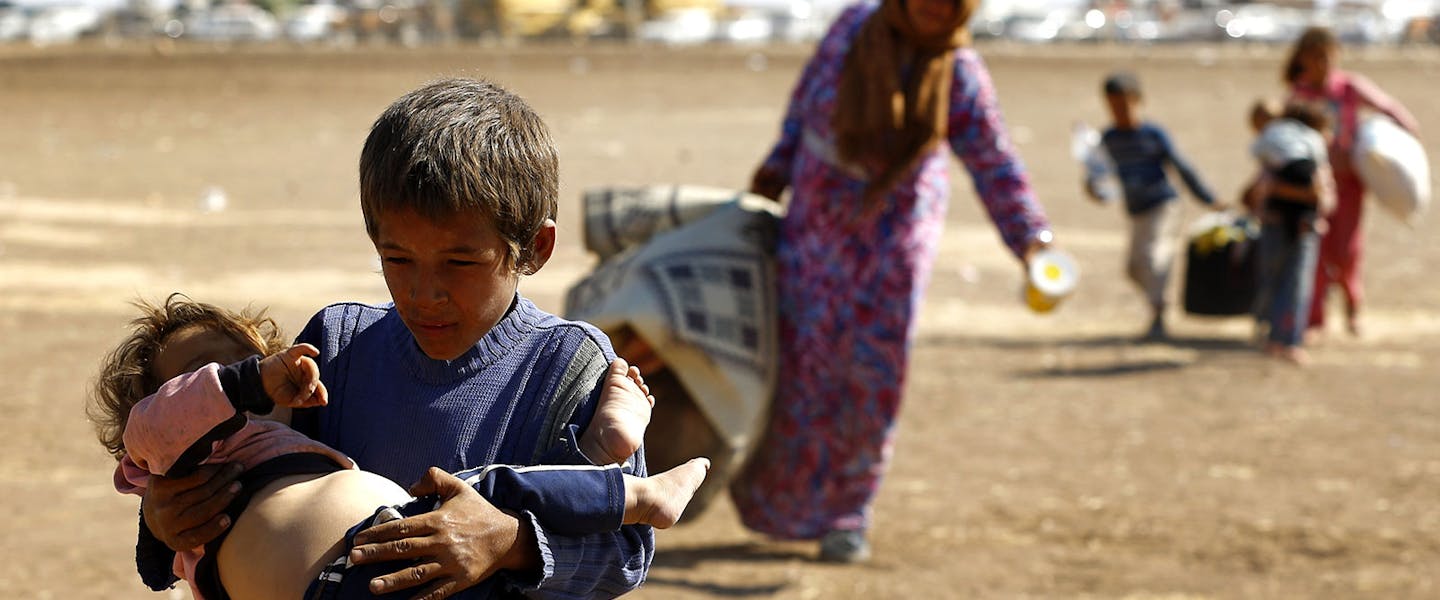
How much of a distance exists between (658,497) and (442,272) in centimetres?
36

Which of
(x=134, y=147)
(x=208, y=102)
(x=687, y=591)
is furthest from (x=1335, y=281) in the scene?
(x=208, y=102)

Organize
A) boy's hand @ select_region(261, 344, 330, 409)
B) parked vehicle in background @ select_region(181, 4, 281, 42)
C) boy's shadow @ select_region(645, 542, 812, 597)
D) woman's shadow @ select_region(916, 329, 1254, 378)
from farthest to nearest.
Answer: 1. parked vehicle in background @ select_region(181, 4, 281, 42)
2. woman's shadow @ select_region(916, 329, 1254, 378)
3. boy's shadow @ select_region(645, 542, 812, 597)
4. boy's hand @ select_region(261, 344, 330, 409)

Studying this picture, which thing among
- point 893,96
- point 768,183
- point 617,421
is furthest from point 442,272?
point 768,183

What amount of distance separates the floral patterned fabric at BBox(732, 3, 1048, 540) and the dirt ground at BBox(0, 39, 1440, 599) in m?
0.29

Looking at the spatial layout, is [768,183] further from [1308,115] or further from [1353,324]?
[1353,324]

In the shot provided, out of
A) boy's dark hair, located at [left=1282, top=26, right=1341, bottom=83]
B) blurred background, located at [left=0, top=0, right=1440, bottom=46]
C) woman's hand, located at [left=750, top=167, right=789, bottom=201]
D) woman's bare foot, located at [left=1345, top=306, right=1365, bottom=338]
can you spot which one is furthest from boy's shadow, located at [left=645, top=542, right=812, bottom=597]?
blurred background, located at [left=0, top=0, right=1440, bottom=46]

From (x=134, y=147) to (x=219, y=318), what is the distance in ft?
58.3

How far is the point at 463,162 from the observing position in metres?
2.03

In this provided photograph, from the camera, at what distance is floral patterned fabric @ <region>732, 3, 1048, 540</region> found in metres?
5.61

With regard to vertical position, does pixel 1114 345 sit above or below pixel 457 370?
below

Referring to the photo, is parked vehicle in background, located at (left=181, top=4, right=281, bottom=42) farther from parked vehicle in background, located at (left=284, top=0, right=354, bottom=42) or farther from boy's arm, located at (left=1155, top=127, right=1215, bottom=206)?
boy's arm, located at (left=1155, top=127, right=1215, bottom=206)

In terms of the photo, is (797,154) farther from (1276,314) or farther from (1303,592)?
(1276,314)

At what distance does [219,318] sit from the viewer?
2256 millimetres

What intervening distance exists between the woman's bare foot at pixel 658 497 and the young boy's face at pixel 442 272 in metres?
0.26
